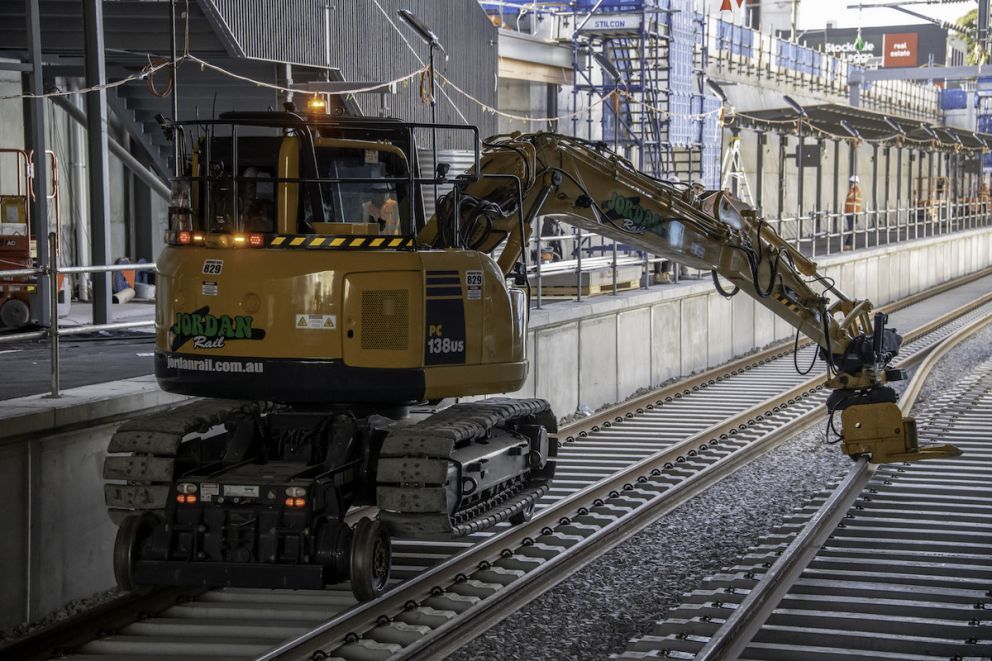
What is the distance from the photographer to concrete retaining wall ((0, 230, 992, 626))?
30.8 ft

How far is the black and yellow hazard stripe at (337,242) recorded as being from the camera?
373 inches

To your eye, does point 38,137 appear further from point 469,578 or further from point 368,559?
point 368,559

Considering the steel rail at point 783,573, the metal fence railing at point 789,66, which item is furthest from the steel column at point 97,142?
the metal fence railing at point 789,66

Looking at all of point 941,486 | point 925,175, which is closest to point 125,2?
point 941,486

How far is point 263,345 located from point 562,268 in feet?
38.6

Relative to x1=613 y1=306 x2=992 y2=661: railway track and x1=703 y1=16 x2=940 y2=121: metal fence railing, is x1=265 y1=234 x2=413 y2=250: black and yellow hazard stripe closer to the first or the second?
x1=613 y1=306 x2=992 y2=661: railway track

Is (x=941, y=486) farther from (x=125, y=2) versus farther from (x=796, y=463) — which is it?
(x=125, y=2)

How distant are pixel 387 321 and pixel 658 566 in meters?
3.27

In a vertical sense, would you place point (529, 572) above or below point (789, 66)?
below

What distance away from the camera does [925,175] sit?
71500 mm

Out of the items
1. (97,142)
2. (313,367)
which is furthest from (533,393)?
(313,367)

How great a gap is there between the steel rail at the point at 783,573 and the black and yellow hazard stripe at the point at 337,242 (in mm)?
3245

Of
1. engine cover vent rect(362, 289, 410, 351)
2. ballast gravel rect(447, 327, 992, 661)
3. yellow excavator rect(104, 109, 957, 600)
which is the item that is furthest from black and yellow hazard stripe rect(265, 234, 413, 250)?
ballast gravel rect(447, 327, 992, 661)

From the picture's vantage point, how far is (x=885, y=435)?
14.3 meters
